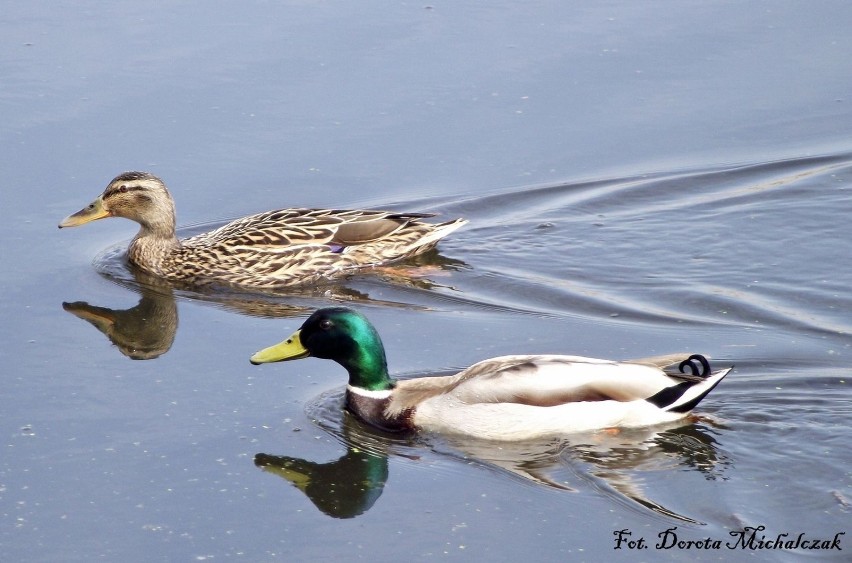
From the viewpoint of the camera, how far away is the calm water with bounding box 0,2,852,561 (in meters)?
7.83

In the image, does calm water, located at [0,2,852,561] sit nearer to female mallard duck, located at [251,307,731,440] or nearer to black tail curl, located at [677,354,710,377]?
female mallard duck, located at [251,307,731,440]

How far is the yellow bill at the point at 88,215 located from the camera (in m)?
11.6

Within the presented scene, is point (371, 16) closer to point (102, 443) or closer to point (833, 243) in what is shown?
point (833, 243)

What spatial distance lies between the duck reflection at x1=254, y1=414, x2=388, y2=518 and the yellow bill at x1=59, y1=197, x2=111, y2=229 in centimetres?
391

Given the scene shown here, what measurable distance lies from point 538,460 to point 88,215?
4988mm

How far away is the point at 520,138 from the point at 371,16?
299 cm

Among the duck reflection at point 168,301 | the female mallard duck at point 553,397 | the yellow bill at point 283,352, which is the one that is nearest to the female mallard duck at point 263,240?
the duck reflection at point 168,301

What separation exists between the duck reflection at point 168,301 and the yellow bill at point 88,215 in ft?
1.25

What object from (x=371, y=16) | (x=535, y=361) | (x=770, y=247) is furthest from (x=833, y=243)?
(x=371, y=16)

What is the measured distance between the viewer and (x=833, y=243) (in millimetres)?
11375

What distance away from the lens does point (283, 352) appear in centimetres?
916

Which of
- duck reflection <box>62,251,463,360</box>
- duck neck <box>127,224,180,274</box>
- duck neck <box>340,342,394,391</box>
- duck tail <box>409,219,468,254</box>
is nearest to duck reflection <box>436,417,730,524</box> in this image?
duck neck <box>340,342,394,391</box>

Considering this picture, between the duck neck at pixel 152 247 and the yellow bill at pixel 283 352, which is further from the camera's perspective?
the duck neck at pixel 152 247

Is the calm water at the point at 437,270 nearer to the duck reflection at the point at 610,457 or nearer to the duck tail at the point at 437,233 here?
the duck reflection at the point at 610,457
